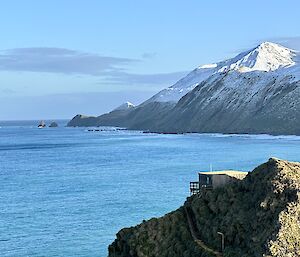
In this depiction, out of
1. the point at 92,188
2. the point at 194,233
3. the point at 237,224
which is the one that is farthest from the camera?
the point at 92,188

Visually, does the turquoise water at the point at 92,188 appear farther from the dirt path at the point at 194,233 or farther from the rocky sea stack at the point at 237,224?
Result: the dirt path at the point at 194,233

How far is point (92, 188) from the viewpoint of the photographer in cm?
10256

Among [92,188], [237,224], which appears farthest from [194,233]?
[92,188]

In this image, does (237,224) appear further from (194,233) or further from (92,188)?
(92,188)

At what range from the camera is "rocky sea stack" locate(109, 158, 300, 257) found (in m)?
37.1

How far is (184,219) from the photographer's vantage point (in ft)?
144

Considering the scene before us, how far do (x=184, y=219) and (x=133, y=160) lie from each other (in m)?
111

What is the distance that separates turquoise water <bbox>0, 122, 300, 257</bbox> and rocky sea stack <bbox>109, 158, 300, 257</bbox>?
15.4m

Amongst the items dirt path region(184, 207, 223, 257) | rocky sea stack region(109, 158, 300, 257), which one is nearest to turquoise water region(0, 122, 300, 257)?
rocky sea stack region(109, 158, 300, 257)

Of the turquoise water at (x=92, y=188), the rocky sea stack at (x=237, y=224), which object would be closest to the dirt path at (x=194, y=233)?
the rocky sea stack at (x=237, y=224)

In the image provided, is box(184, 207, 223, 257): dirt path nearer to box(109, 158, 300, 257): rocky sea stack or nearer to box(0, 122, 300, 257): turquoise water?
box(109, 158, 300, 257): rocky sea stack

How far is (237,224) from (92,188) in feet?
213

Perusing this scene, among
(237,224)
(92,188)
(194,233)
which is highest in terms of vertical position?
(237,224)

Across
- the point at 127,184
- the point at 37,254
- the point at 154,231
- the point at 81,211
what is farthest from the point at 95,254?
the point at 127,184
